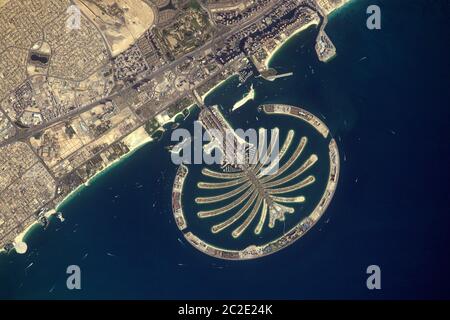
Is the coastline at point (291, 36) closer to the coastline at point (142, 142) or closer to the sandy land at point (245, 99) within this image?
the coastline at point (142, 142)

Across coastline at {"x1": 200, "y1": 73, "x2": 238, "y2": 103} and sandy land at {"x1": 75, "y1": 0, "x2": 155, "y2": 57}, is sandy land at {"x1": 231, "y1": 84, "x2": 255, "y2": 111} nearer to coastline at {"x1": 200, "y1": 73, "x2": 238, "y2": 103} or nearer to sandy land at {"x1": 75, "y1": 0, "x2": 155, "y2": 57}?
coastline at {"x1": 200, "y1": 73, "x2": 238, "y2": 103}

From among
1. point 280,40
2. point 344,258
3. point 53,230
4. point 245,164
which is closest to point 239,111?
point 245,164

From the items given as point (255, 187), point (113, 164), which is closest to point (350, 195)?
point (255, 187)
